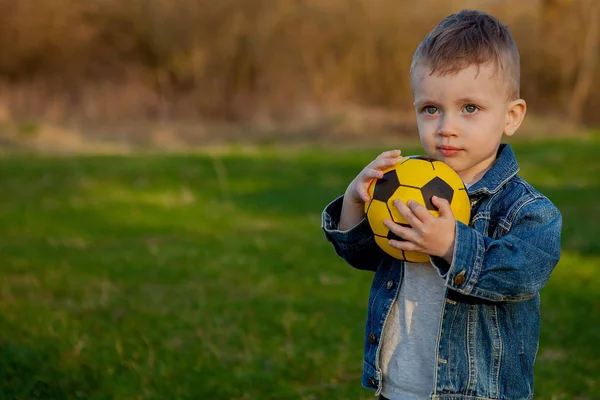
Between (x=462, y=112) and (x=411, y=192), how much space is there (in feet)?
1.10

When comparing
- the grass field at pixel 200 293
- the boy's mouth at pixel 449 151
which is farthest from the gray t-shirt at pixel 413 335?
the grass field at pixel 200 293

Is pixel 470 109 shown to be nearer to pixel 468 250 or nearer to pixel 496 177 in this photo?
pixel 496 177

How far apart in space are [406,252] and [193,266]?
5.16 m

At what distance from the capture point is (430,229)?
8.55 ft

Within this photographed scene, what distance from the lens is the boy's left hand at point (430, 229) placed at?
8.56 ft

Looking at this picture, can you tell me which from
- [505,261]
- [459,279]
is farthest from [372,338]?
[505,261]


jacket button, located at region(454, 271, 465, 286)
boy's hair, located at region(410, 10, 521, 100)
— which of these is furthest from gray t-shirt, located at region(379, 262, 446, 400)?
boy's hair, located at region(410, 10, 521, 100)

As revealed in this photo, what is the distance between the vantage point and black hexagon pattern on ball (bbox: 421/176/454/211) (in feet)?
8.91

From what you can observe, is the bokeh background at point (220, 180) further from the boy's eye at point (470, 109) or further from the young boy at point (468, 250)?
the boy's eye at point (470, 109)

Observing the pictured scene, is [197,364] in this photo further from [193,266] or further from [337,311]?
[193,266]

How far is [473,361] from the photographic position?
2820 mm

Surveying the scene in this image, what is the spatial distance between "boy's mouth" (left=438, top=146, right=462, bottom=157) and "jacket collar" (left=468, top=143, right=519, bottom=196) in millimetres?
139

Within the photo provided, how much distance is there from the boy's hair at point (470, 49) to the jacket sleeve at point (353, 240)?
63 centimetres

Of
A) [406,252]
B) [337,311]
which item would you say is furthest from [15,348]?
[406,252]
